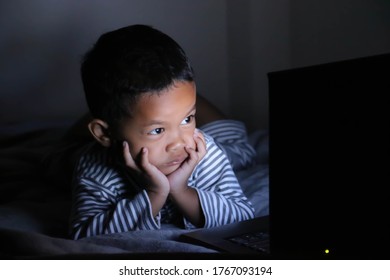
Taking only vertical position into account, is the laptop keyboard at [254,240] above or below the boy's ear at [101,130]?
below

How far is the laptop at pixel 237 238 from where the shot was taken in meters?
0.64

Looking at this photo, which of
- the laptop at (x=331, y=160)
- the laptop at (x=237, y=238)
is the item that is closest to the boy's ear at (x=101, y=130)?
the laptop at (x=237, y=238)

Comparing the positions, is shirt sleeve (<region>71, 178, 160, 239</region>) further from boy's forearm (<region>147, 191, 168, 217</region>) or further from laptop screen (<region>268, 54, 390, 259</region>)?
laptop screen (<region>268, 54, 390, 259</region>)

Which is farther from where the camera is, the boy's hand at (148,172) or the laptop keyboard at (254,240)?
the boy's hand at (148,172)

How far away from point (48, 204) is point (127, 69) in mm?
348

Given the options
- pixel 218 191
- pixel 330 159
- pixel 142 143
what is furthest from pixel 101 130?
pixel 330 159

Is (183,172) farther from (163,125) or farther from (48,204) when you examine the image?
(48,204)

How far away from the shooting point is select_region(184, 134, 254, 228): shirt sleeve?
0.85 metres

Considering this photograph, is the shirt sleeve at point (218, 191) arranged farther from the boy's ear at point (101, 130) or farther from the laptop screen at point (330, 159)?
the laptop screen at point (330, 159)

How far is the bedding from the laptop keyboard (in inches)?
1.9

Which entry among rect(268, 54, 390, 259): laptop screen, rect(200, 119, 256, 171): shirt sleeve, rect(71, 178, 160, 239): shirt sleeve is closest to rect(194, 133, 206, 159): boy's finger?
rect(71, 178, 160, 239): shirt sleeve

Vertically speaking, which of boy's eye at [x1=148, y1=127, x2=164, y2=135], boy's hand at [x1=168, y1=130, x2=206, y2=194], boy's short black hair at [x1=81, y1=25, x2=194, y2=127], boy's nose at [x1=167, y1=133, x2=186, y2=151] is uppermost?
boy's short black hair at [x1=81, y1=25, x2=194, y2=127]
